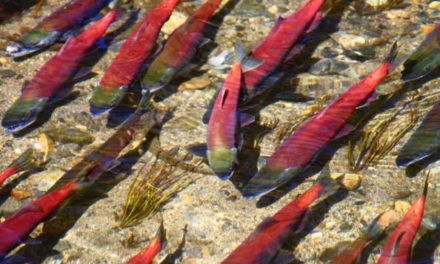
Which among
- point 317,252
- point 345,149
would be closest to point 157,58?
point 345,149

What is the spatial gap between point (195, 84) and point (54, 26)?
1.16m

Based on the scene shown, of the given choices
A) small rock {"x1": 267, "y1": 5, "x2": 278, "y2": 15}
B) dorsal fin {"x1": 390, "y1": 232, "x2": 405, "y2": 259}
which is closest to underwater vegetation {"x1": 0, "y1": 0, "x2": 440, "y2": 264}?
dorsal fin {"x1": 390, "y1": 232, "x2": 405, "y2": 259}

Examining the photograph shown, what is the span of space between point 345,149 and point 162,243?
1.39 meters

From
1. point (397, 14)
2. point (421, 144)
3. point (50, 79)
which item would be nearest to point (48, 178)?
point (50, 79)

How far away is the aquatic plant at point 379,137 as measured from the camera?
197 inches

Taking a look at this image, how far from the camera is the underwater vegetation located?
4461mm

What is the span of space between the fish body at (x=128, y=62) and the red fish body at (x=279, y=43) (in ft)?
2.48

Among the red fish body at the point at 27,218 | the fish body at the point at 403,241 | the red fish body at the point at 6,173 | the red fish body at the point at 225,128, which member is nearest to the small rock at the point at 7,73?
the red fish body at the point at 6,173

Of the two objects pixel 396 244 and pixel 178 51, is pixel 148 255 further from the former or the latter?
pixel 178 51

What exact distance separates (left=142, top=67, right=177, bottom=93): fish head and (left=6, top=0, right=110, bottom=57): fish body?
3.13 ft

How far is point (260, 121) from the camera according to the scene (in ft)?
17.5

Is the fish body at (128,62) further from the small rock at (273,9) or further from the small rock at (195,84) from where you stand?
the small rock at (273,9)

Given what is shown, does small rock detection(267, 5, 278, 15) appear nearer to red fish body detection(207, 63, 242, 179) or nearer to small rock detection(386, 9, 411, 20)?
small rock detection(386, 9, 411, 20)

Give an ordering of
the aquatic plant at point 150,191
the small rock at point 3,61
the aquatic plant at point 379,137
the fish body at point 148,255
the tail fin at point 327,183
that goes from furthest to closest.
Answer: the small rock at point 3,61 < the aquatic plant at point 379,137 < the aquatic plant at point 150,191 < the tail fin at point 327,183 < the fish body at point 148,255
